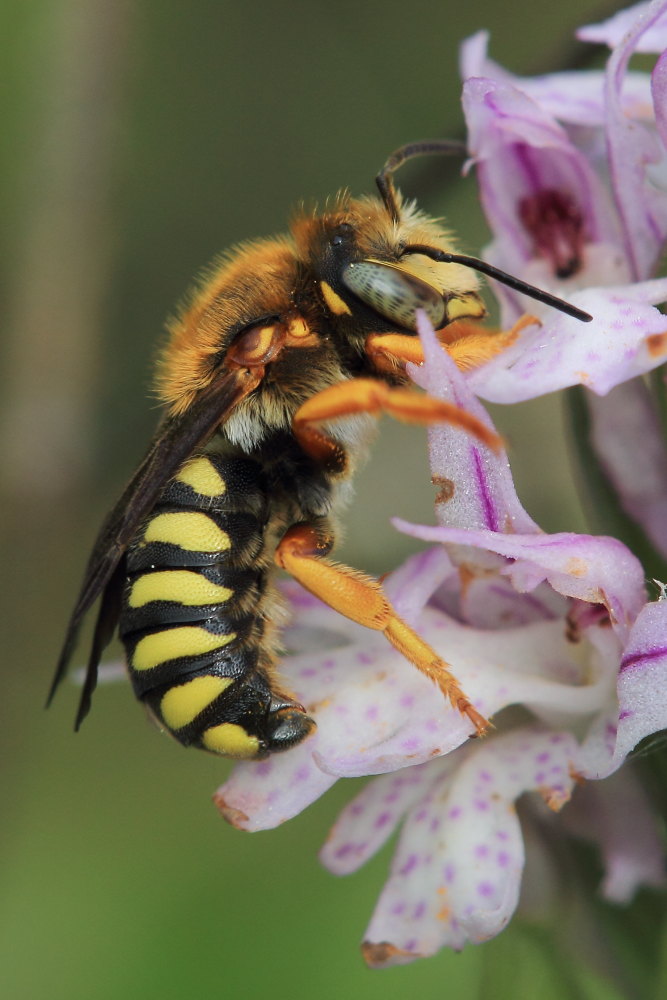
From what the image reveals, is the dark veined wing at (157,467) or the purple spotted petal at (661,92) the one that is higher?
the purple spotted petal at (661,92)

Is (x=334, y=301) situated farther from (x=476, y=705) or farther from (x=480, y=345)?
(x=476, y=705)

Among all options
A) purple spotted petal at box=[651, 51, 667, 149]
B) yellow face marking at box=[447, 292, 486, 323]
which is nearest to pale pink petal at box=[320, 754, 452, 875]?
yellow face marking at box=[447, 292, 486, 323]

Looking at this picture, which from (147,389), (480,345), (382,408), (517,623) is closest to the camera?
(382,408)

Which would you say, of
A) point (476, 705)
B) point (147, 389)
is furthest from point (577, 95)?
point (147, 389)

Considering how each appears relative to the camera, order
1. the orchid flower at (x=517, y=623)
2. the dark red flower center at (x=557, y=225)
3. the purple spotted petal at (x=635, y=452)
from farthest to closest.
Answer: the dark red flower center at (x=557, y=225) → the purple spotted petal at (x=635, y=452) → the orchid flower at (x=517, y=623)

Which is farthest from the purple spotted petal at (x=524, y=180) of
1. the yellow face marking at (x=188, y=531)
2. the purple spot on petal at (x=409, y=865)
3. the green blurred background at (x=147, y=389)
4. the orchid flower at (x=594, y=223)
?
the purple spot on petal at (x=409, y=865)

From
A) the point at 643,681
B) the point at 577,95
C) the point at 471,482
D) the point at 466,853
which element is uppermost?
the point at 577,95

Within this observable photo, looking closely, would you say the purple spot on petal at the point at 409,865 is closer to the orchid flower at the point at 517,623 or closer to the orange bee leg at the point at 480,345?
the orchid flower at the point at 517,623
